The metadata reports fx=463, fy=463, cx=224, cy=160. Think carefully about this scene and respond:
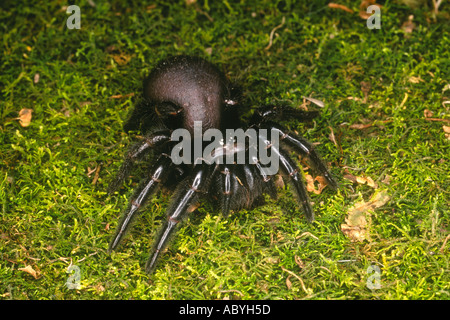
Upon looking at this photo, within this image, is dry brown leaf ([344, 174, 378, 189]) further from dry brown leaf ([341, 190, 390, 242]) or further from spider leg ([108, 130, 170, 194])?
spider leg ([108, 130, 170, 194])

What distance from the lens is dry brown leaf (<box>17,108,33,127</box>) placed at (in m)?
4.46

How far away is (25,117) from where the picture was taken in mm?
4496

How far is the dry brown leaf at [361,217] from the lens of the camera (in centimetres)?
367

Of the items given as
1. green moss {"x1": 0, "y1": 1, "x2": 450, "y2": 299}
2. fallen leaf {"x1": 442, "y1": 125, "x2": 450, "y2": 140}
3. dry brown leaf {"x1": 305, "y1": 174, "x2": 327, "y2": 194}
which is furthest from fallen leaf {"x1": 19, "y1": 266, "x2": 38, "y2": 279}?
fallen leaf {"x1": 442, "y1": 125, "x2": 450, "y2": 140}

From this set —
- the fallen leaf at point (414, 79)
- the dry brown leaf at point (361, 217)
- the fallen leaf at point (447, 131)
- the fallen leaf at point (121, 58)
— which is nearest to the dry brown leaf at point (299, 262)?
the dry brown leaf at point (361, 217)

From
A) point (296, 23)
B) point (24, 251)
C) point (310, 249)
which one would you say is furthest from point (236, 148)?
point (296, 23)

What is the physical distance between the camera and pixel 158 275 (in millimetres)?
3441

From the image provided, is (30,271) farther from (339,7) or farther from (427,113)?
(339,7)

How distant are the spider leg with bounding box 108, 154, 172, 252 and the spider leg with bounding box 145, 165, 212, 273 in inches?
8.0

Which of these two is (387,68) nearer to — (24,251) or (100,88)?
(100,88)

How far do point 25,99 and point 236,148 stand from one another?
2420 mm

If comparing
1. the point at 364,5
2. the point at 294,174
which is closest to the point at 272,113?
the point at 294,174

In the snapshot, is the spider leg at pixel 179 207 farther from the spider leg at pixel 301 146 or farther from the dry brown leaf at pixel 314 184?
the dry brown leaf at pixel 314 184

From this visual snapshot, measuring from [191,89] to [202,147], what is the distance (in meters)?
0.51
